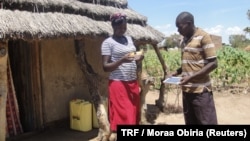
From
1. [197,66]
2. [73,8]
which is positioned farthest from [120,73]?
[73,8]

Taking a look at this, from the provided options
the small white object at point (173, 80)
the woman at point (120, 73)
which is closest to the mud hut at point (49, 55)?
the woman at point (120, 73)

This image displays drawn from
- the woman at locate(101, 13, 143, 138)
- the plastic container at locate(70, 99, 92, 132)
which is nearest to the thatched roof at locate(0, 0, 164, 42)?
the woman at locate(101, 13, 143, 138)

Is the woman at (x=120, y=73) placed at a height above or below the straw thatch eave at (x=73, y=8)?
below

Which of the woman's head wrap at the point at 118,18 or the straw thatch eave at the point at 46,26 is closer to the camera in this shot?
the woman's head wrap at the point at 118,18

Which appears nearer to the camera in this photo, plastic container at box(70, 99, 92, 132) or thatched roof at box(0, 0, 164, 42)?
A: thatched roof at box(0, 0, 164, 42)

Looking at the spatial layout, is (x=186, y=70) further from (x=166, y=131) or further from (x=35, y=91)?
(x=35, y=91)

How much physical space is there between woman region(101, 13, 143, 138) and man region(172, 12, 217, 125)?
55 cm

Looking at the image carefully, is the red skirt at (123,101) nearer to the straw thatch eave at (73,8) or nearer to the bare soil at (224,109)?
the straw thatch eave at (73,8)

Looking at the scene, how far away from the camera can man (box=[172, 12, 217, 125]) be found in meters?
3.89

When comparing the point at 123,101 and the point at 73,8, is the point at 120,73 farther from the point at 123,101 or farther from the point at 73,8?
the point at 73,8

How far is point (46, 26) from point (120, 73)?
71.2 inches

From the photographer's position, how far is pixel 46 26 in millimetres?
5461

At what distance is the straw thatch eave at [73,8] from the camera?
18.3 feet

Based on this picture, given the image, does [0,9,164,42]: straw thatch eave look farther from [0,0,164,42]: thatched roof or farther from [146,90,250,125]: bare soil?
[146,90,250,125]: bare soil
